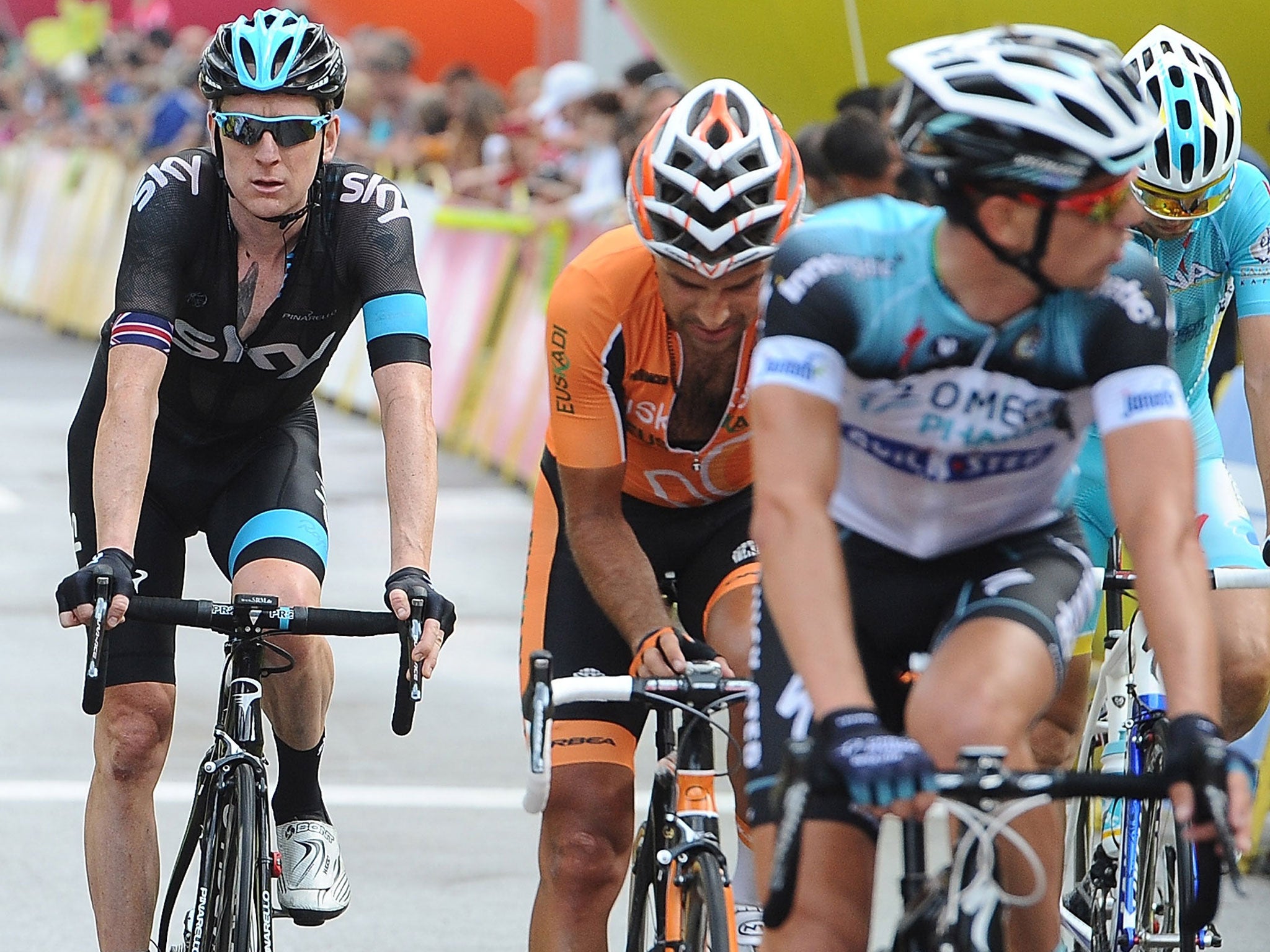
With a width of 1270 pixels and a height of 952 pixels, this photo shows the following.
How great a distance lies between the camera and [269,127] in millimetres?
4883

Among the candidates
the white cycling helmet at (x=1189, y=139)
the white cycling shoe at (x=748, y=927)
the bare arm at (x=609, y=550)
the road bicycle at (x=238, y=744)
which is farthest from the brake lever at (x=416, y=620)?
the white cycling helmet at (x=1189, y=139)

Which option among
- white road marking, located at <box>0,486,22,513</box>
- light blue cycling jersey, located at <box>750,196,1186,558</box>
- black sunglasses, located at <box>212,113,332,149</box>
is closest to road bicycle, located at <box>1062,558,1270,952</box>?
light blue cycling jersey, located at <box>750,196,1186,558</box>

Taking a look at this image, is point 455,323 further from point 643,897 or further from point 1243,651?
point 643,897

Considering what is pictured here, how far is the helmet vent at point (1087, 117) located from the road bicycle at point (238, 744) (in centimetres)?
175

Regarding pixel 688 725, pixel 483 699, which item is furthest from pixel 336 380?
pixel 688 725

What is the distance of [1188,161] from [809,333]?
6.74 ft

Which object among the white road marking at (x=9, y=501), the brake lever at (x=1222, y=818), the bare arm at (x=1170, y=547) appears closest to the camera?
the brake lever at (x=1222, y=818)

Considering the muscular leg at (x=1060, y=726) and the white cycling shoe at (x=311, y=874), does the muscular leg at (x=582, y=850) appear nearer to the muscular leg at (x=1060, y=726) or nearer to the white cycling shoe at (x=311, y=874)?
the white cycling shoe at (x=311, y=874)

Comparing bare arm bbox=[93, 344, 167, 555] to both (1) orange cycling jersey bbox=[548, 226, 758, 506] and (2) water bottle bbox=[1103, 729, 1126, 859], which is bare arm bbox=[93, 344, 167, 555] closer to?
(1) orange cycling jersey bbox=[548, 226, 758, 506]

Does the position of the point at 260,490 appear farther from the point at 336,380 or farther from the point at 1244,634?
the point at 336,380

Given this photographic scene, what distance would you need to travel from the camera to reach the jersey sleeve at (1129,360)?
3.38m

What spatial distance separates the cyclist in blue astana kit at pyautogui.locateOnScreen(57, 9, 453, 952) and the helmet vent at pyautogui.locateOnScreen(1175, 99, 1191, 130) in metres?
1.83

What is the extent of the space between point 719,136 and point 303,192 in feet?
3.55

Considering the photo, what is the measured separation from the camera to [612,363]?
4578 mm
